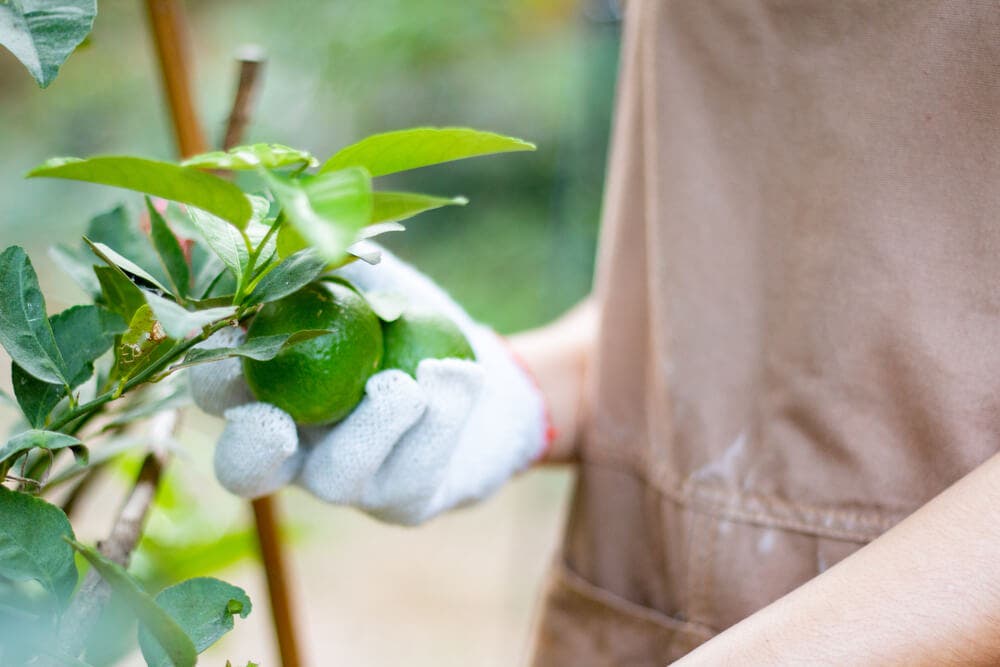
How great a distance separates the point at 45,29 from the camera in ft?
1.23

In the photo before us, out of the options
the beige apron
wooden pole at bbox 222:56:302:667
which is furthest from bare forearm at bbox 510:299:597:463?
wooden pole at bbox 222:56:302:667

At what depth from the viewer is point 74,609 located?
1.34 ft

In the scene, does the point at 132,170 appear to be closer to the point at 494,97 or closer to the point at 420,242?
the point at 420,242

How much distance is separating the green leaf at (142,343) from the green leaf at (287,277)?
0.05 metres

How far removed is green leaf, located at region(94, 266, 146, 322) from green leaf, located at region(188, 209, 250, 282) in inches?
2.2

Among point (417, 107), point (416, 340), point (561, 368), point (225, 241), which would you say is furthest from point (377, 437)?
point (417, 107)

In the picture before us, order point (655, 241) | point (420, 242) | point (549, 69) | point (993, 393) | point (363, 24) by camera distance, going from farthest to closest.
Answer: point (549, 69), point (420, 242), point (363, 24), point (655, 241), point (993, 393)

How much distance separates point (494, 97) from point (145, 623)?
3.30 meters

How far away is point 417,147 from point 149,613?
0.73ft

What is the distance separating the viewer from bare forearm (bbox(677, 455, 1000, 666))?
41 cm

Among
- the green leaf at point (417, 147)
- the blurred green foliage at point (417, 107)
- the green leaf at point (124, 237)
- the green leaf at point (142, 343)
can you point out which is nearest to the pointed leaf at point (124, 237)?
the green leaf at point (124, 237)

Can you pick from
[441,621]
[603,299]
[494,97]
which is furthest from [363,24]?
[603,299]

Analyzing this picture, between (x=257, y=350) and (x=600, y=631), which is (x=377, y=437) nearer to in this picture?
(x=257, y=350)

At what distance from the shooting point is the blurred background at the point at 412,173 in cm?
215
